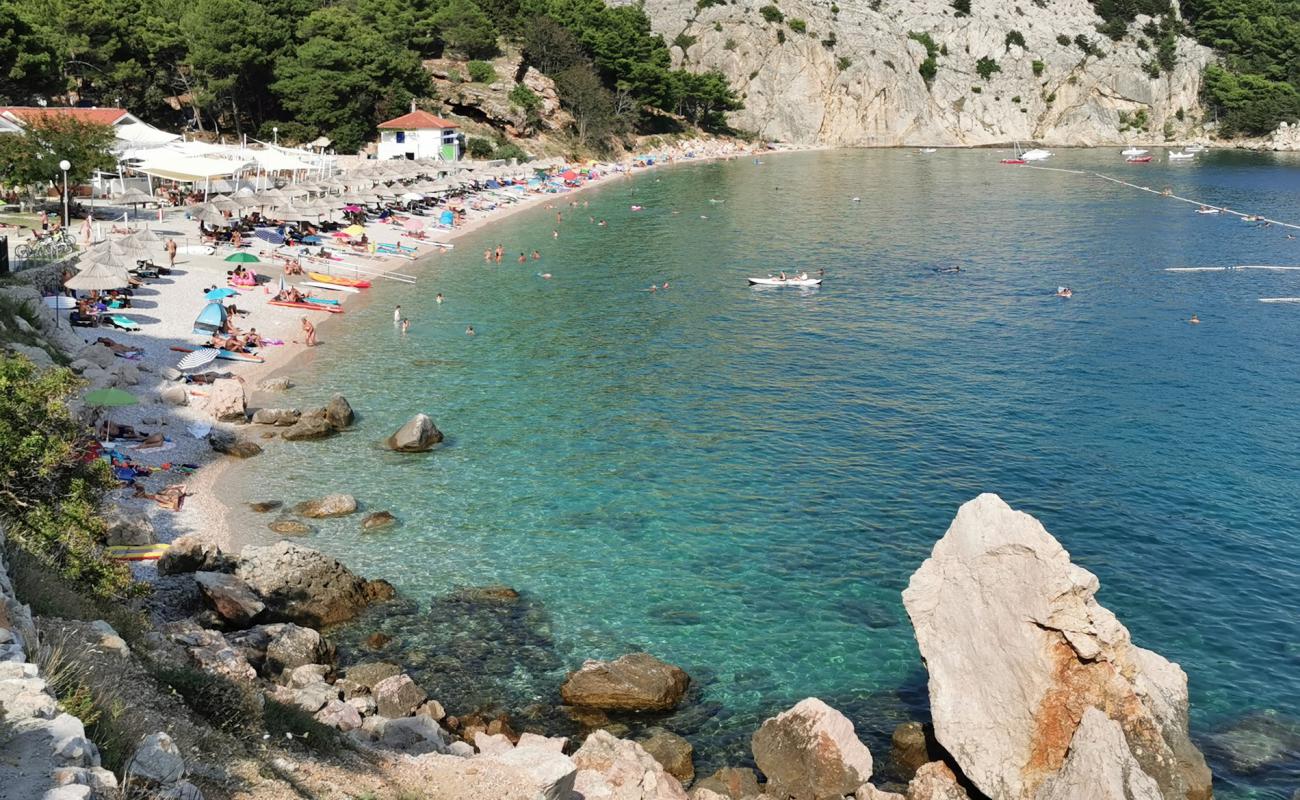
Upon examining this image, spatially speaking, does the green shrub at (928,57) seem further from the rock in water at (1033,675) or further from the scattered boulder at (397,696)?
the scattered boulder at (397,696)

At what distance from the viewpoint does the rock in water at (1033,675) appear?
16859mm

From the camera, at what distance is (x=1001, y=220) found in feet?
294

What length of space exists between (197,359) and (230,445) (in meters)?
7.41

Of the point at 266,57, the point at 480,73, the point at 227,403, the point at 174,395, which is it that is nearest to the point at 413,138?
the point at 266,57

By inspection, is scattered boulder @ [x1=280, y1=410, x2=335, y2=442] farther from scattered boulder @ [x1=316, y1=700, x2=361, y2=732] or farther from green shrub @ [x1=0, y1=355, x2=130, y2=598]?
scattered boulder @ [x1=316, y1=700, x2=361, y2=732]

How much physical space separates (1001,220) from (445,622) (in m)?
78.2

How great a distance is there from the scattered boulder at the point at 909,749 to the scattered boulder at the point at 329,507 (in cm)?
1632

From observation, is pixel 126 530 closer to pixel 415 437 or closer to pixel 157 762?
pixel 415 437

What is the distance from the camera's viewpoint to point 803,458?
3334cm

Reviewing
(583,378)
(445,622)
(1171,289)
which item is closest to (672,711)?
(445,622)

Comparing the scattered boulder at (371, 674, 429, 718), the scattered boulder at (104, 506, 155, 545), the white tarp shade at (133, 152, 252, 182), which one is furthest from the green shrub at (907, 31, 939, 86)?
the scattered boulder at (371, 674, 429, 718)

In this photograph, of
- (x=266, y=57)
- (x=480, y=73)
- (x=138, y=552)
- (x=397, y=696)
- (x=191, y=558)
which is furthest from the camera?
(x=480, y=73)

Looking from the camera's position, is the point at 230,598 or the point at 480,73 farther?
the point at 480,73

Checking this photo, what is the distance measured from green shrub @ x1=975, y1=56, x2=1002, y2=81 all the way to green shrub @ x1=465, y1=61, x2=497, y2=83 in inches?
3961
